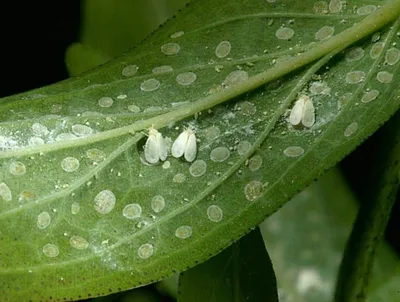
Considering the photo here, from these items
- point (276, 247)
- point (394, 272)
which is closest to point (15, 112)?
point (276, 247)

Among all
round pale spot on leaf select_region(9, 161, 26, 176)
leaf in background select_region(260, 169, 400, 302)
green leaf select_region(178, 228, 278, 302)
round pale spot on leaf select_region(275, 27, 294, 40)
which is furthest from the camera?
leaf in background select_region(260, 169, 400, 302)

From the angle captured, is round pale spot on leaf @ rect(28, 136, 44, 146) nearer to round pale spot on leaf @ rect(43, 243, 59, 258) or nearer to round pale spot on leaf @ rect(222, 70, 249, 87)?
round pale spot on leaf @ rect(43, 243, 59, 258)

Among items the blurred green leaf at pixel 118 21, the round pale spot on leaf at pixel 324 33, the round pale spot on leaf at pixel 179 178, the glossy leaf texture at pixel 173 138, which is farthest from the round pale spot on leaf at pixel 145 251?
the blurred green leaf at pixel 118 21

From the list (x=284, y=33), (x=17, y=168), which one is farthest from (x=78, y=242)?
(x=284, y=33)

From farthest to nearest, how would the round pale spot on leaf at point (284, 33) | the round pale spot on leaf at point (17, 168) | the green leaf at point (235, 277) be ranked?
the green leaf at point (235, 277) → the round pale spot on leaf at point (284, 33) → the round pale spot on leaf at point (17, 168)

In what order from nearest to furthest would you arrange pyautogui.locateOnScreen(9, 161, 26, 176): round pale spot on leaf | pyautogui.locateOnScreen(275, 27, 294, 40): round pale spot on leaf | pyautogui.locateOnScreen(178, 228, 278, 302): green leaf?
pyautogui.locateOnScreen(9, 161, 26, 176): round pale spot on leaf < pyautogui.locateOnScreen(275, 27, 294, 40): round pale spot on leaf < pyautogui.locateOnScreen(178, 228, 278, 302): green leaf

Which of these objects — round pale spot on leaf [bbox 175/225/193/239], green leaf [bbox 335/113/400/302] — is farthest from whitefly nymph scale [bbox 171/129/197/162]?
green leaf [bbox 335/113/400/302]

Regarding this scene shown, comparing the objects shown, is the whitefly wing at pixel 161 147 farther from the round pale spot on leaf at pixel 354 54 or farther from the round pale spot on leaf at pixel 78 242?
the round pale spot on leaf at pixel 354 54
